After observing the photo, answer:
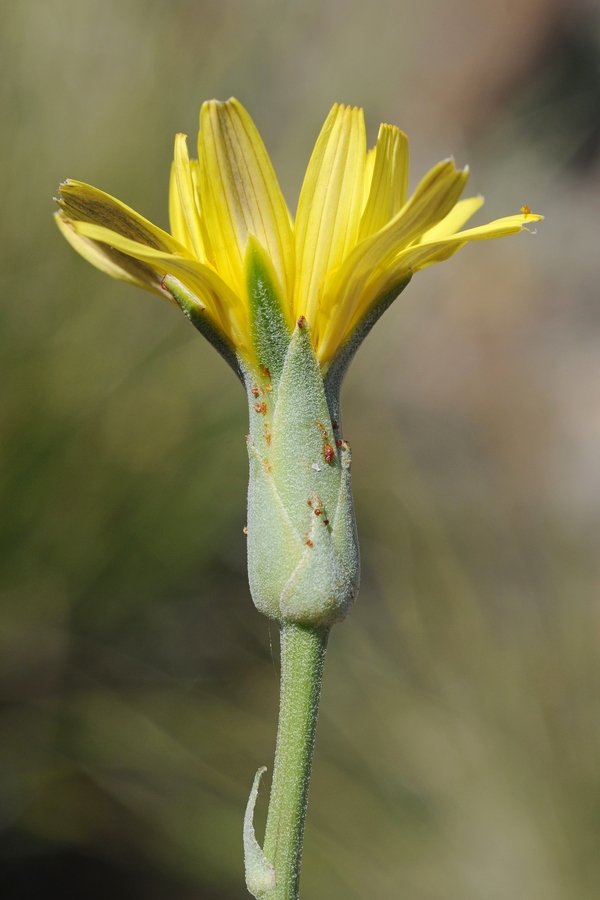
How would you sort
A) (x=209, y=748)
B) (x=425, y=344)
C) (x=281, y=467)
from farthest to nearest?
(x=425, y=344) → (x=209, y=748) → (x=281, y=467)

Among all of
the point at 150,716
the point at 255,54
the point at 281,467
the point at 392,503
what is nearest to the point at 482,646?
the point at 392,503

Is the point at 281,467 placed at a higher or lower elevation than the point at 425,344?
lower

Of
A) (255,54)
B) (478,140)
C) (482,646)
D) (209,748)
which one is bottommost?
(209,748)

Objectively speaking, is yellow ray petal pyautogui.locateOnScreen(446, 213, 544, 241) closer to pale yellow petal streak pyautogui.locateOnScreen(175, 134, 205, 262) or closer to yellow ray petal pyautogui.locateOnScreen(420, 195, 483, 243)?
yellow ray petal pyautogui.locateOnScreen(420, 195, 483, 243)

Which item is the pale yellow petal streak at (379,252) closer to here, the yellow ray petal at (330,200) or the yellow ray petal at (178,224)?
the yellow ray petal at (330,200)

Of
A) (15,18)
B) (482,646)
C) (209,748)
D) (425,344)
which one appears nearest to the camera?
(15,18)

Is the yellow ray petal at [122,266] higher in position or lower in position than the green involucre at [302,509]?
higher

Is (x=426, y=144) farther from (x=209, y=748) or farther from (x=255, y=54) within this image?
(x=209, y=748)

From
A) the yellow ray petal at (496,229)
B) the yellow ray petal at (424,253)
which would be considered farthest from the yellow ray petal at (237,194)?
the yellow ray petal at (496,229)
